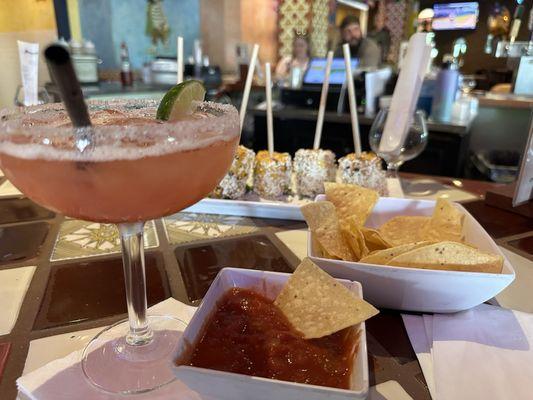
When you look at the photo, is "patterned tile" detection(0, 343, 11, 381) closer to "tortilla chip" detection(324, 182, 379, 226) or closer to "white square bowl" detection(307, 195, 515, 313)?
"white square bowl" detection(307, 195, 515, 313)

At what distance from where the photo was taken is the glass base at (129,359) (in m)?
0.57

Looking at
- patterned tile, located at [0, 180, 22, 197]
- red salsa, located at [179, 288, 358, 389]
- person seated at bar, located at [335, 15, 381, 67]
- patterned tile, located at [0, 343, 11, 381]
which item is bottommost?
patterned tile, located at [0, 343, 11, 381]

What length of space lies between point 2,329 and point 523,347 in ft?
2.65

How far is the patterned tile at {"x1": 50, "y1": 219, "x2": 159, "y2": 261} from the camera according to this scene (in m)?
0.92

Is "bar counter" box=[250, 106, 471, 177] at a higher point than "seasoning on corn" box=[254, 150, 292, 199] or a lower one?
lower

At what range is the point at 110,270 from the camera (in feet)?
2.80

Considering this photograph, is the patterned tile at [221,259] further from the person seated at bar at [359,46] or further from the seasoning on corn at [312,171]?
the person seated at bar at [359,46]

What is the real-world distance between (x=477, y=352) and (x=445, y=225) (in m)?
0.35

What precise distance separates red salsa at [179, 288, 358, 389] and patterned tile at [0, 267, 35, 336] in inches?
13.9

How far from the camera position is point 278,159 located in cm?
128

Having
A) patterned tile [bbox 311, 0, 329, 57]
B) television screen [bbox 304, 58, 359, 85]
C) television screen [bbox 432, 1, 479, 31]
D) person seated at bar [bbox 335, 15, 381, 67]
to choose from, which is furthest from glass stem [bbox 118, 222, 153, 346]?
television screen [bbox 432, 1, 479, 31]

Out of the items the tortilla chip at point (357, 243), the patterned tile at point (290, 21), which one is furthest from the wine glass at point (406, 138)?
the patterned tile at point (290, 21)

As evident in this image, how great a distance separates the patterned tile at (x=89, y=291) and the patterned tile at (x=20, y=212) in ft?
1.08

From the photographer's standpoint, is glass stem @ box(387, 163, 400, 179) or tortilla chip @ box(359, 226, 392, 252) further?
glass stem @ box(387, 163, 400, 179)
